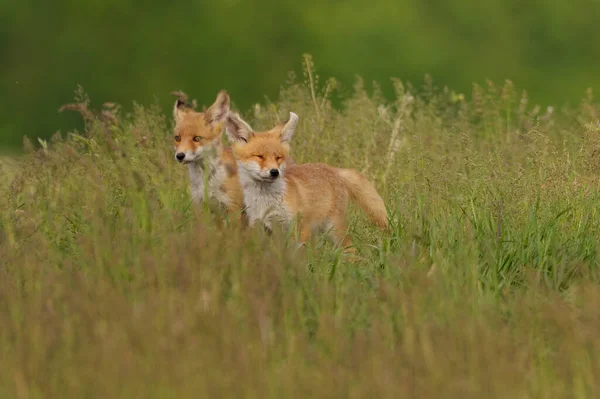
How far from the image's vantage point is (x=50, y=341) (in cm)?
348

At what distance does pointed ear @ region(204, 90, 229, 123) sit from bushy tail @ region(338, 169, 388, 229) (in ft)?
2.88

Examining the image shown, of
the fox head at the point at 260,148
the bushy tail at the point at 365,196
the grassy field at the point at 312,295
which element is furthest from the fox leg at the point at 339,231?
the fox head at the point at 260,148

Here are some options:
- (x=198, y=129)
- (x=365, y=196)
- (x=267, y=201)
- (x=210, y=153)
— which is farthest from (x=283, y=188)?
(x=198, y=129)

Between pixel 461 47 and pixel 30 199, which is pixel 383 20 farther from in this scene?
pixel 30 199

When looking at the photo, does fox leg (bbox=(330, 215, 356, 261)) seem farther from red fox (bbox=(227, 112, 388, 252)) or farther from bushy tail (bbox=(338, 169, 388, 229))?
bushy tail (bbox=(338, 169, 388, 229))

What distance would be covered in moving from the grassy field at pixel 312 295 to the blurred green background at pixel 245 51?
162 inches

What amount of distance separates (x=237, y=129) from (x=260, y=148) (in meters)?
0.26

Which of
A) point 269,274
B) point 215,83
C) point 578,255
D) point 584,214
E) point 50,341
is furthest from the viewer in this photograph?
point 215,83

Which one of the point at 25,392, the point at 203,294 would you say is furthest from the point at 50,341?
the point at 203,294

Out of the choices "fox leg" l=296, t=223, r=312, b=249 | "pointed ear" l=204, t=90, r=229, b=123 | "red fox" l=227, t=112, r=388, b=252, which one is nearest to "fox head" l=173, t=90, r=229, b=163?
"pointed ear" l=204, t=90, r=229, b=123

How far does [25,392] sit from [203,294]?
82 centimetres

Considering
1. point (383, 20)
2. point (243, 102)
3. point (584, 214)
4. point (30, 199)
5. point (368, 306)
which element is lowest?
point (368, 306)

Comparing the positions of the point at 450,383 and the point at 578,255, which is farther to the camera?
the point at 578,255

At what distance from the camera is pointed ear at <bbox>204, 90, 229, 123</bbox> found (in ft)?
22.3
